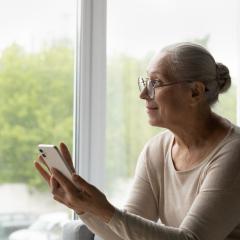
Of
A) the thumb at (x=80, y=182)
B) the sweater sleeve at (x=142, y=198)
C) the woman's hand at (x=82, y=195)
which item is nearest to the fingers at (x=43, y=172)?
the woman's hand at (x=82, y=195)

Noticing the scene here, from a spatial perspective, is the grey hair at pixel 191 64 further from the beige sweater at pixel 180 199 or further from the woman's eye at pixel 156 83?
the beige sweater at pixel 180 199

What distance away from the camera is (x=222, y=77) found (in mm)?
1691

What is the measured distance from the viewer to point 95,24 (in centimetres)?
224

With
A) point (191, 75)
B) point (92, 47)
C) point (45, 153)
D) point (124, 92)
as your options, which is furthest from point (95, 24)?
point (45, 153)

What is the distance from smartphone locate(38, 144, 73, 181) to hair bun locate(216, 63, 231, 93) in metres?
0.61

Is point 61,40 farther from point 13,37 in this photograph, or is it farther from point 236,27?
point 236,27

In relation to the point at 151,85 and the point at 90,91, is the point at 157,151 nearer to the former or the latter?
the point at 151,85

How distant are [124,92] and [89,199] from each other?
39.6 inches

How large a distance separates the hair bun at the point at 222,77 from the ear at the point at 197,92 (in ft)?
0.30

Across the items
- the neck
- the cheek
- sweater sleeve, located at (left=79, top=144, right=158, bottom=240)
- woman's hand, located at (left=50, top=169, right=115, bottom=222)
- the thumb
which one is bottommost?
sweater sleeve, located at (left=79, top=144, right=158, bottom=240)

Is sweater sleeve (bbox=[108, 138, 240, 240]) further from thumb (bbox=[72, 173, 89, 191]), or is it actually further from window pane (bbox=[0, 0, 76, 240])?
window pane (bbox=[0, 0, 76, 240])

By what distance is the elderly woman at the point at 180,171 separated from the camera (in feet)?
4.68

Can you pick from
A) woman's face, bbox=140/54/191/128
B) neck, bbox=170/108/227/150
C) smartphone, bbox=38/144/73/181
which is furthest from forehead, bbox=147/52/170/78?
smartphone, bbox=38/144/73/181

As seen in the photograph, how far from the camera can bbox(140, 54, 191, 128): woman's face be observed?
63.4 inches
